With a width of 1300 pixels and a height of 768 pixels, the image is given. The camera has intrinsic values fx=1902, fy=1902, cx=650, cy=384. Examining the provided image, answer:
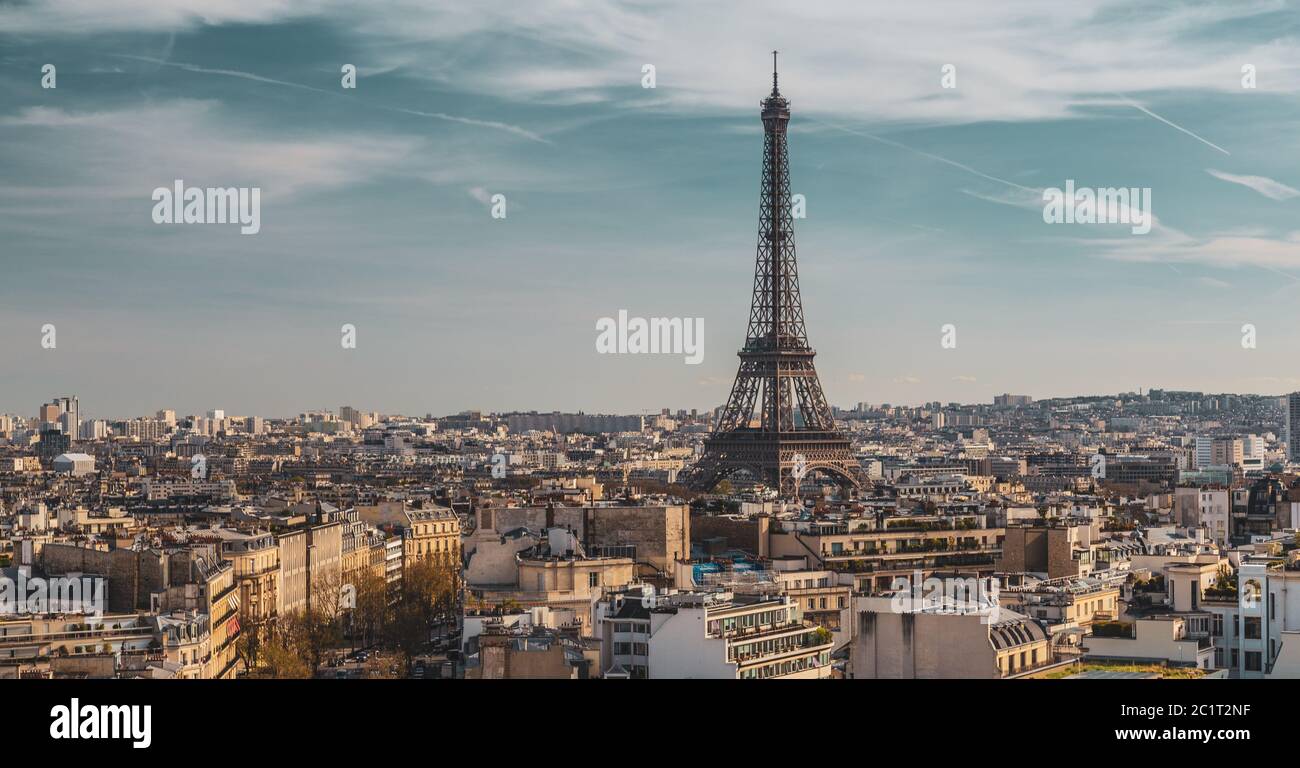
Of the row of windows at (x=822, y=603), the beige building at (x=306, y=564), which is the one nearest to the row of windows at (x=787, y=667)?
the row of windows at (x=822, y=603)

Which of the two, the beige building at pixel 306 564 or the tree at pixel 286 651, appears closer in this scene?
the tree at pixel 286 651

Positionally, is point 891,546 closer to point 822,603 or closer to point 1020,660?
point 822,603

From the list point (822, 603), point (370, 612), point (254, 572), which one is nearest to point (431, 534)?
point (370, 612)

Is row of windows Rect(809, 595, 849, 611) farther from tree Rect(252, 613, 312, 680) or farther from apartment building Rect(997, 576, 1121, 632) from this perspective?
tree Rect(252, 613, 312, 680)

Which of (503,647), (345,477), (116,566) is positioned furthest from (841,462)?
(503,647)

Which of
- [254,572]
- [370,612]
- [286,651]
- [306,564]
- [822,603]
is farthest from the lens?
[306,564]

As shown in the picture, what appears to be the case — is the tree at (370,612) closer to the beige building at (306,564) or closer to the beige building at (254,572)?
the beige building at (306,564)

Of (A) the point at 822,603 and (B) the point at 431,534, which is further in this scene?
(B) the point at 431,534

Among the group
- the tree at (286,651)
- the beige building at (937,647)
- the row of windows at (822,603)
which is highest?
the beige building at (937,647)

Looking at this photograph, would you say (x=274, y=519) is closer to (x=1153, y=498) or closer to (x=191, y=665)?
(x=191, y=665)
